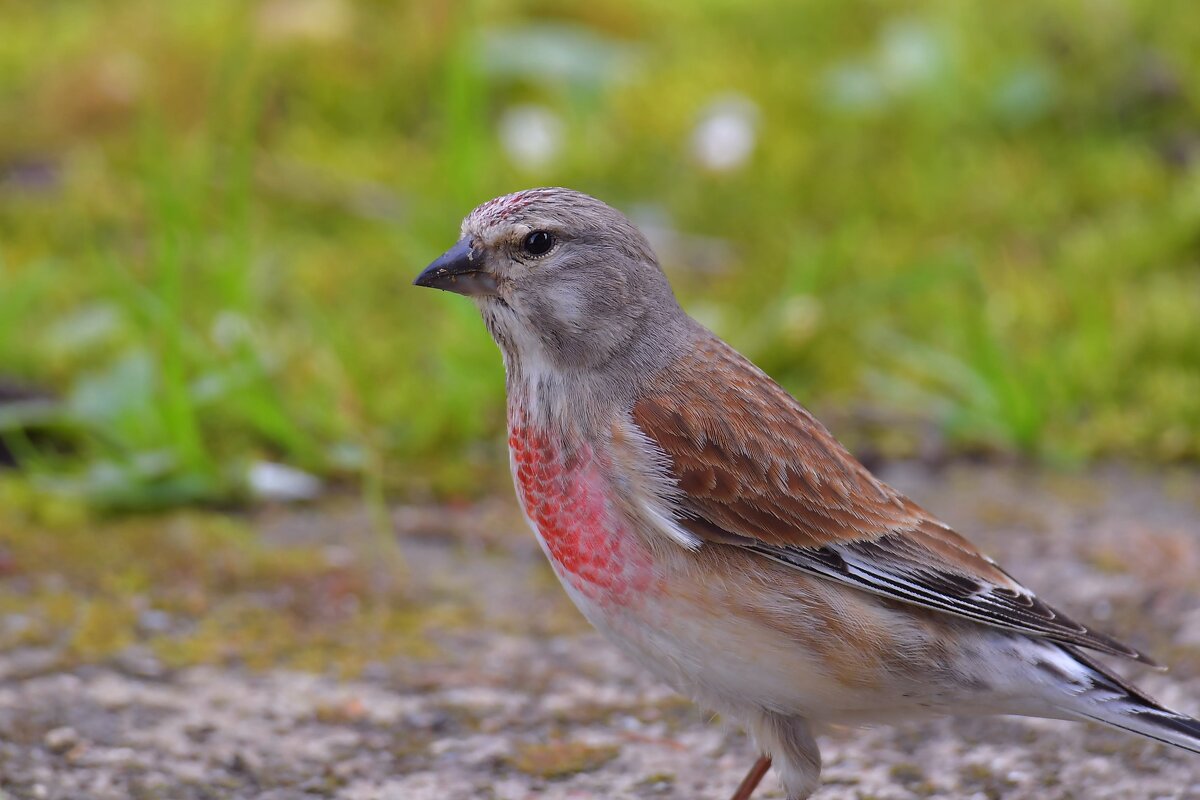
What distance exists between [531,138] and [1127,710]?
4023mm

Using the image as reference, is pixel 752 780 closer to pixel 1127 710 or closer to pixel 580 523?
pixel 580 523

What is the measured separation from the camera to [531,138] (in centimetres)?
660

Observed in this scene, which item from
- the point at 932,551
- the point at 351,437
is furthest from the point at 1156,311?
the point at 351,437

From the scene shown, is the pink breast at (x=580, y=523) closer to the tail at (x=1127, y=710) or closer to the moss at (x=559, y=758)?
the moss at (x=559, y=758)

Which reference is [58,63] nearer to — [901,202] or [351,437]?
[351,437]

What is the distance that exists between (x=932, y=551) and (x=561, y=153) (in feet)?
11.5

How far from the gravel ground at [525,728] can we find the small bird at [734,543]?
0.89ft

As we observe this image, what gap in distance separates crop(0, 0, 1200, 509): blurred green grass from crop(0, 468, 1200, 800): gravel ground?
2.37 ft

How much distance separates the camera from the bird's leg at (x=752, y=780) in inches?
136

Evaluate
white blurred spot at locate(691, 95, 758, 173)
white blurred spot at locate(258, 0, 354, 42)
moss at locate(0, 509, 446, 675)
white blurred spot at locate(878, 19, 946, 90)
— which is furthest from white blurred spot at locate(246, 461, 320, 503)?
white blurred spot at locate(878, 19, 946, 90)

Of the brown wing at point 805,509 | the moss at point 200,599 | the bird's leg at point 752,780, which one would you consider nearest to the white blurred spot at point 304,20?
the moss at point 200,599

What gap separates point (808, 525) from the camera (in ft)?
11.3

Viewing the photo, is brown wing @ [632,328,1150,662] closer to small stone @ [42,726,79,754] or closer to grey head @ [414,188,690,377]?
grey head @ [414,188,690,377]

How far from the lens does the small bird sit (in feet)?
10.8
